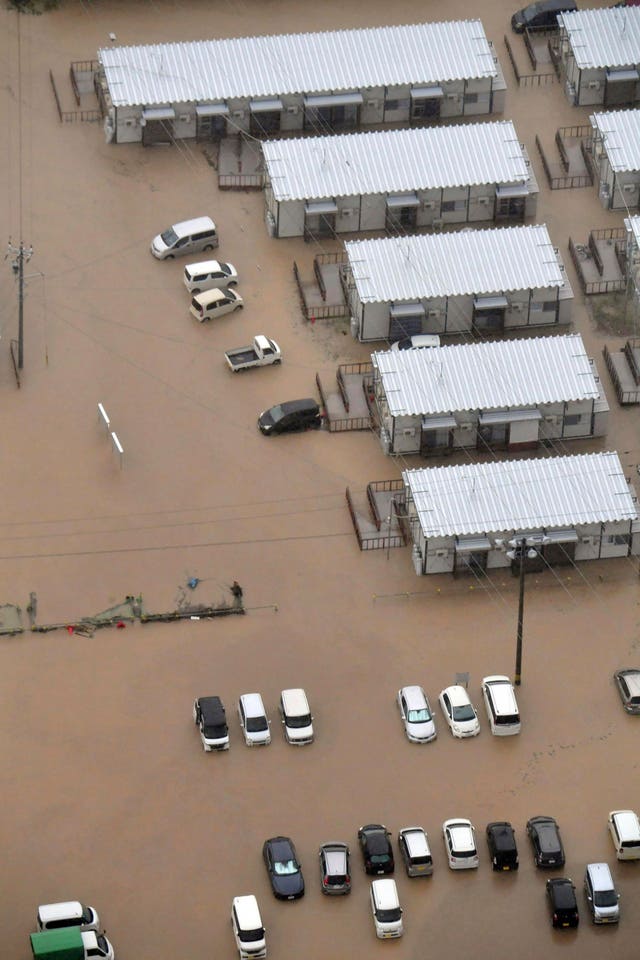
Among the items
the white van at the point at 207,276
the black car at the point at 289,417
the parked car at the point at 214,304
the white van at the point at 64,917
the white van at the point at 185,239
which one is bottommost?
the white van at the point at 64,917

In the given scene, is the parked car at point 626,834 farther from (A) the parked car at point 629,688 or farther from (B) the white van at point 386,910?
(B) the white van at point 386,910

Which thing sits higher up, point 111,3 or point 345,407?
point 111,3

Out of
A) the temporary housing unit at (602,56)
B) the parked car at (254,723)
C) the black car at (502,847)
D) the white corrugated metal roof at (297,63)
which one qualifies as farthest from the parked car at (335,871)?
the temporary housing unit at (602,56)

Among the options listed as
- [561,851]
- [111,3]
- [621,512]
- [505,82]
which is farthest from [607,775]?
[111,3]

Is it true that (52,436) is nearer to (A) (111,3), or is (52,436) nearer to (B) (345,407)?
(B) (345,407)

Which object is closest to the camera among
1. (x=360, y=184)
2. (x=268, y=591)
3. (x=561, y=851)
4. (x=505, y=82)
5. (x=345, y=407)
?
(x=561, y=851)

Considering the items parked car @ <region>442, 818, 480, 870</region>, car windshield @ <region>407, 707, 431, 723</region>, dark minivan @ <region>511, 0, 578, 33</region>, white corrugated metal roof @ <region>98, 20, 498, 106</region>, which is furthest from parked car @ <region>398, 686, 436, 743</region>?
dark minivan @ <region>511, 0, 578, 33</region>

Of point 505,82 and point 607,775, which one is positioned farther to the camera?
point 505,82

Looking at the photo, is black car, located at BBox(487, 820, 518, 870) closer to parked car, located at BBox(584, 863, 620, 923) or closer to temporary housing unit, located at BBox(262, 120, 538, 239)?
parked car, located at BBox(584, 863, 620, 923)
